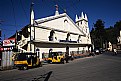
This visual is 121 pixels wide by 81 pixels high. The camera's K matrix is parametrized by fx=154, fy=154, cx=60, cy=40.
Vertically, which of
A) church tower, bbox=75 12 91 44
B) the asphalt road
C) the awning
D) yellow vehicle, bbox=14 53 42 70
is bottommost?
the asphalt road

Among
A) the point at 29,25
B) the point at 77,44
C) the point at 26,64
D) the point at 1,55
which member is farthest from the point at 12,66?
the point at 77,44

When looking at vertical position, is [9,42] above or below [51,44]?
above

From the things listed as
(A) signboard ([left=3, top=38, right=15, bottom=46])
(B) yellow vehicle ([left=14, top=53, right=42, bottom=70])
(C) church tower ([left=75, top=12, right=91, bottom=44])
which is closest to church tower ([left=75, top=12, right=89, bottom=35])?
(C) church tower ([left=75, top=12, right=91, bottom=44])

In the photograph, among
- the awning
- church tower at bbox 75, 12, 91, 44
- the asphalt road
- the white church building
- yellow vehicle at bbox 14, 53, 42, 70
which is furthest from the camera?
church tower at bbox 75, 12, 91, 44

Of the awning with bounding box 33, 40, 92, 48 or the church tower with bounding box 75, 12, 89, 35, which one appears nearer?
the awning with bounding box 33, 40, 92, 48

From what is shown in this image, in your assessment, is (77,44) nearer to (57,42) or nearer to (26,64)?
(57,42)

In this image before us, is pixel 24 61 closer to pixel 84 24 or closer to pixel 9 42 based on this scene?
pixel 9 42

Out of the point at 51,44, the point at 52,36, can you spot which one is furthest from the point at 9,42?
the point at 52,36

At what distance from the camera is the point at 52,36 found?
4009 cm

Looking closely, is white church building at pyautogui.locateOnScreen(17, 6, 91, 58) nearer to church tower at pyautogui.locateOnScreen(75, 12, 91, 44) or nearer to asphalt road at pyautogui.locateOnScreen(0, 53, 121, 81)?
church tower at pyautogui.locateOnScreen(75, 12, 91, 44)

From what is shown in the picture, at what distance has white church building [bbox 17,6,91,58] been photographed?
34094mm

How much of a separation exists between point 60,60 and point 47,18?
14124 mm

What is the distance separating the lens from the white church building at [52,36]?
34.1 metres

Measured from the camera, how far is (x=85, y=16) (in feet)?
195
